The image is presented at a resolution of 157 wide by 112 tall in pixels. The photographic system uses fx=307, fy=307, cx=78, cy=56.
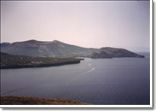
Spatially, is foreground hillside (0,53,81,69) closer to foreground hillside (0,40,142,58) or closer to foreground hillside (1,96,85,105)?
foreground hillside (0,40,142,58)

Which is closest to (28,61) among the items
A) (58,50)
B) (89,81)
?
(58,50)

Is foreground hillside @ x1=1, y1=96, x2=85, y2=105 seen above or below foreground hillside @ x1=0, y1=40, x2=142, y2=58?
below

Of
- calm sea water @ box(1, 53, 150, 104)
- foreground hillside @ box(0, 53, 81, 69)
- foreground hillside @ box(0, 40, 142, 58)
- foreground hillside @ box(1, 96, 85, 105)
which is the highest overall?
foreground hillside @ box(0, 40, 142, 58)

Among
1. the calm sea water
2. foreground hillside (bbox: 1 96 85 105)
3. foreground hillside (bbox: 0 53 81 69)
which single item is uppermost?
foreground hillside (bbox: 0 53 81 69)

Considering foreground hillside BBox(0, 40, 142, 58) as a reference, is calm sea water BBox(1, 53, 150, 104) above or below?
below

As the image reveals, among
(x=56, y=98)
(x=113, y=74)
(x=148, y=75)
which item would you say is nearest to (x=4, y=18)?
(x=56, y=98)

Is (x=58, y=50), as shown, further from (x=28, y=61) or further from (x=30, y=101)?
(x=30, y=101)

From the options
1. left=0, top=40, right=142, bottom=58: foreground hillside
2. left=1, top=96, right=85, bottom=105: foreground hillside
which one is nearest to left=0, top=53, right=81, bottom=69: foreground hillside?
left=0, top=40, right=142, bottom=58: foreground hillside
